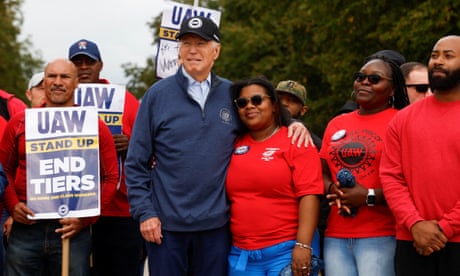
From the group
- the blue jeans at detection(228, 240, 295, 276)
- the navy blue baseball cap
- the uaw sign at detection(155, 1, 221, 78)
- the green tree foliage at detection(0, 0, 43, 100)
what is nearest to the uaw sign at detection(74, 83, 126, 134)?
the navy blue baseball cap

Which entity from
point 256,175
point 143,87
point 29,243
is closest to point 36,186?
point 29,243

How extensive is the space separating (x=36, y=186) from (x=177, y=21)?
205 inches

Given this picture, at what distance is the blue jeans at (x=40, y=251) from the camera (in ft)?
19.8

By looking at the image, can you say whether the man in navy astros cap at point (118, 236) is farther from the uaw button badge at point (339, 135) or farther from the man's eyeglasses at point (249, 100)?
the uaw button badge at point (339, 135)

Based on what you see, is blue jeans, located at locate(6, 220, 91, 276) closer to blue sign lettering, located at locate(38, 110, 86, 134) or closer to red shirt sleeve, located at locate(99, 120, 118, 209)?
red shirt sleeve, located at locate(99, 120, 118, 209)

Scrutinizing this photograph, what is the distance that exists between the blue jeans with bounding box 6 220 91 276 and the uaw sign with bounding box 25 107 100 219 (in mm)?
153

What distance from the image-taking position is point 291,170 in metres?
5.62

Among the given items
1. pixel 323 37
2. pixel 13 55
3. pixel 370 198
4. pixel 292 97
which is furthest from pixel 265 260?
pixel 13 55

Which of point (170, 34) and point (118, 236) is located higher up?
point (170, 34)

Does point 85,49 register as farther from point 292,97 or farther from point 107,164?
point 292,97

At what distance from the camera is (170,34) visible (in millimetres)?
10812

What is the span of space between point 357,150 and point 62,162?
2.29 metres

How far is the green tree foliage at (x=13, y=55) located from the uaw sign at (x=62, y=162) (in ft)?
94.2

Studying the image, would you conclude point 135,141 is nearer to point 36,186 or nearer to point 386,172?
point 36,186
